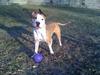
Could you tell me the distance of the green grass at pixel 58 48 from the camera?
24.0 ft

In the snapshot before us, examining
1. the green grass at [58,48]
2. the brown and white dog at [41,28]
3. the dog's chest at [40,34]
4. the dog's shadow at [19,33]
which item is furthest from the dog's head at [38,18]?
the dog's shadow at [19,33]

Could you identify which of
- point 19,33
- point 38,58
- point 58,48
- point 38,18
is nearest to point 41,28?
point 38,18

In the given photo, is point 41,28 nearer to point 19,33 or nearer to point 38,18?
point 38,18

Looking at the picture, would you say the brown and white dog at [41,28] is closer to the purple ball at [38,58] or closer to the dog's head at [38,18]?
the dog's head at [38,18]

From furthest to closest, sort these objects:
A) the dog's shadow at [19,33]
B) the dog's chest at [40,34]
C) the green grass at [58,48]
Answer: the dog's shadow at [19,33] < the dog's chest at [40,34] < the green grass at [58,48]

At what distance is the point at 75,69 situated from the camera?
7.22 metres

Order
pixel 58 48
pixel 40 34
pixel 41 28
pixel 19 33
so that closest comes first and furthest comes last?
pixel 41 28, pixel 40 34, pixel 58 48, pixel 19 33

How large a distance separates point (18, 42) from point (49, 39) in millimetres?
2347

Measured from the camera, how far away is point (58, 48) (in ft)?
29.7

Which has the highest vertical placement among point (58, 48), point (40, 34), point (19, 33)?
point (40, 34)

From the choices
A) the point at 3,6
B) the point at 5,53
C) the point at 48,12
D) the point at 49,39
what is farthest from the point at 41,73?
the point at 3,6

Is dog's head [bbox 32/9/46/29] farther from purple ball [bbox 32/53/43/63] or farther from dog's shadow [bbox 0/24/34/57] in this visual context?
dog's shadow [bbox 0/24/34/57]

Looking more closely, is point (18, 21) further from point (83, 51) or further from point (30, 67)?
point (30, 67)

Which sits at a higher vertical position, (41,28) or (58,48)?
(41,28)
